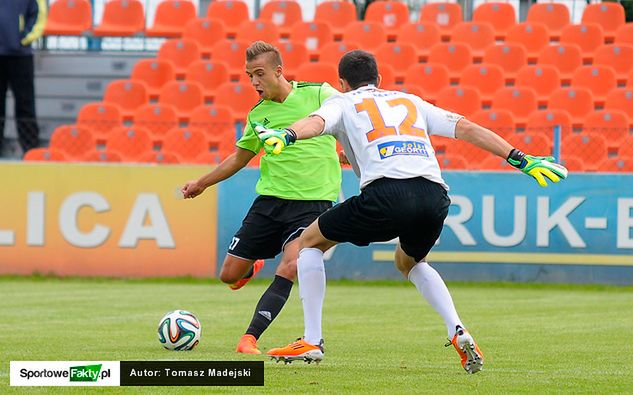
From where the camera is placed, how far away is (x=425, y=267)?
773 centimetres

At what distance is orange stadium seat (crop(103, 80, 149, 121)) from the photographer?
19.6 meters

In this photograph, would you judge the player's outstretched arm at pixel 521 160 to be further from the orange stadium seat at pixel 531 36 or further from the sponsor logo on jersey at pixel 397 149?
the orange stadium seat at pixel 531 36

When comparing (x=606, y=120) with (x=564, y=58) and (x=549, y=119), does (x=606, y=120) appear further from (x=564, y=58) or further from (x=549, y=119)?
(x=564, y=58)

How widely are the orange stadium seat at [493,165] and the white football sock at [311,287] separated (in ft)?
29.4

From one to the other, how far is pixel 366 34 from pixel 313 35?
87cm

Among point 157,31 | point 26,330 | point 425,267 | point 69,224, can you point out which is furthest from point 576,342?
point 157,31

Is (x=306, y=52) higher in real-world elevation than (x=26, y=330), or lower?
higher

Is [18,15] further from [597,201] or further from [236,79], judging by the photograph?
[597,201]

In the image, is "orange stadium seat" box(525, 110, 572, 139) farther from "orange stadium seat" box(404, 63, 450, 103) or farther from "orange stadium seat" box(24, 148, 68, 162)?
"orange stadium seat" box(24, 148, 68, 162)

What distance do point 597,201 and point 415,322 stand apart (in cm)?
538

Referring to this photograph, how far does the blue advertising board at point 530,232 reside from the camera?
16.0m

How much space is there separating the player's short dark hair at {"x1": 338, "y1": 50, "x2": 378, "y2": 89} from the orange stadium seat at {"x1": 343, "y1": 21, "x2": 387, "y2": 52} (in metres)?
13.0

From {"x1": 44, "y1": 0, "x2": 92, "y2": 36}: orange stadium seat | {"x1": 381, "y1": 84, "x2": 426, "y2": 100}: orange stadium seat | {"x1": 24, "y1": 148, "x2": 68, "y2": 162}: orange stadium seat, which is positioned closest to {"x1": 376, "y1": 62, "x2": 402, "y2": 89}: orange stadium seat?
{"x1": 381, "y1": 84, "x2": 426, "y2": 100}: orange stadium seat

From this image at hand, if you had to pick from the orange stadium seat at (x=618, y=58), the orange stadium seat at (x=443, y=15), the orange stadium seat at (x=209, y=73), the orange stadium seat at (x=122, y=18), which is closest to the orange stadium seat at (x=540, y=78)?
the orange stadium seat at (x=618, y=58)
